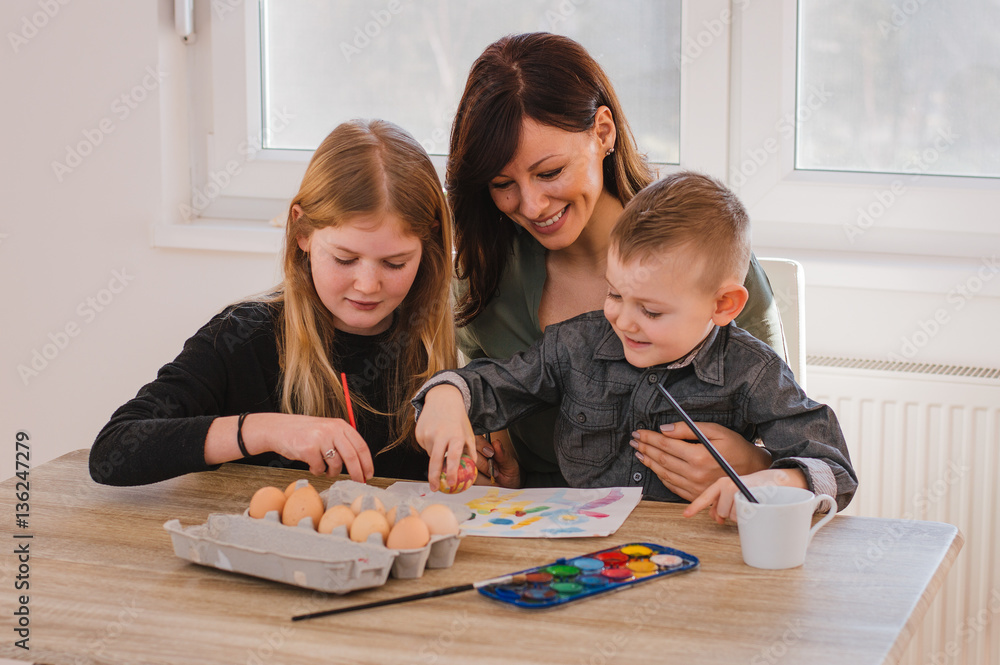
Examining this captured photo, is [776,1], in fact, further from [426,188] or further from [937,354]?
[426,188]

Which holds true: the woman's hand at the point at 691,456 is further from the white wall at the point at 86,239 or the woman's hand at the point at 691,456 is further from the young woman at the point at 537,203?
the white wall at the point at 86,239

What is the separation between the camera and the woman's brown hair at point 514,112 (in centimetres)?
141

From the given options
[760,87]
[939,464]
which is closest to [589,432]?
[939,464]

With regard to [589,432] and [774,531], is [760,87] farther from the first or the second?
[774,531]

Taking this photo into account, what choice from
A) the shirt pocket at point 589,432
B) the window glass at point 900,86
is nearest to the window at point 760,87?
the window glass at point 900,86

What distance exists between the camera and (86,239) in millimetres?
2441

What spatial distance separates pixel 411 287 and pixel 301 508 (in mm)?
573

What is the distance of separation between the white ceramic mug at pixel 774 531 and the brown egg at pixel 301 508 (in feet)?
1.36

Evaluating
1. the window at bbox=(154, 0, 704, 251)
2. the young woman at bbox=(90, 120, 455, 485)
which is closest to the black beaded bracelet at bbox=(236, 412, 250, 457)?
the young woman at bbox=(90, 120, 455, 485)

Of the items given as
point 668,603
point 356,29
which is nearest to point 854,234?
point 356,29

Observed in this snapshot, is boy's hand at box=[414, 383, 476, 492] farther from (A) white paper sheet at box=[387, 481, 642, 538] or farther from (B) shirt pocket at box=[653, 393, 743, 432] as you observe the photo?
(B) shirt pocket at box=[653, 393, 743, 432]

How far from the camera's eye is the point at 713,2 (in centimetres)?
204

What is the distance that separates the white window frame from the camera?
1.97 m

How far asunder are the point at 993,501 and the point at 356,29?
1.71 m
